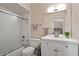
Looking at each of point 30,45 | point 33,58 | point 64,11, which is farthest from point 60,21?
point 33,58

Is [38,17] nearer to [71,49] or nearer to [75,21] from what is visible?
[75,21]

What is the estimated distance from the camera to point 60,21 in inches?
82.8

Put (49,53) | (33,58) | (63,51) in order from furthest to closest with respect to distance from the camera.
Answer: (49,53), (63,51), (33,58)

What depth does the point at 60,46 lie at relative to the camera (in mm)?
1854

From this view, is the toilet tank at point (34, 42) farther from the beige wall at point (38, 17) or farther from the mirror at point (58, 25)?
the mirror at point (58, 25)

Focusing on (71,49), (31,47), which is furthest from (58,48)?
(31,47)

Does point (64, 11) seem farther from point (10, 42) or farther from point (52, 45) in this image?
point (10, 42)

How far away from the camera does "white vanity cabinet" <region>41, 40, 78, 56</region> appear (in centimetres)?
175

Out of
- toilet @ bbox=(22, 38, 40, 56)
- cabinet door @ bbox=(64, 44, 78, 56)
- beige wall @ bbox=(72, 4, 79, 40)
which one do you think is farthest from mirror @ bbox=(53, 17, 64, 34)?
toilet @ bbox=(22, 38, 40, 56)

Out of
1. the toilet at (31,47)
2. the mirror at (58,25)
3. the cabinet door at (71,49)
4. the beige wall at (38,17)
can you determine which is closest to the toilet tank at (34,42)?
the toilet at (31,47)

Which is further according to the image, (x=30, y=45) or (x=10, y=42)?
(x=30, y=45)

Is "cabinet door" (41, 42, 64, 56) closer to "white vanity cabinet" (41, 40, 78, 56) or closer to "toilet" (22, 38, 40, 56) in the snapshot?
"white vanity cabinet" (41, 40, 78, 56)

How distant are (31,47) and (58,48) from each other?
88 cm

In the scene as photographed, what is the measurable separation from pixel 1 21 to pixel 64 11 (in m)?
1.46
